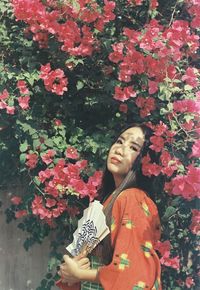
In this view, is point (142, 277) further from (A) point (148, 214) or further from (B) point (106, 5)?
(B) point (106, 5)

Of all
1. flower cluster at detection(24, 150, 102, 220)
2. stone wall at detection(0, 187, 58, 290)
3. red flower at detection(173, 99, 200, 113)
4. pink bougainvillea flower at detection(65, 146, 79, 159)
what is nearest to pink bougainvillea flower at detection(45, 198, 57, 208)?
flower cluster at detection(24, 150, 102, 220)

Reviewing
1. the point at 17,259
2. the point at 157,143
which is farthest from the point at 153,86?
the point at 17,259

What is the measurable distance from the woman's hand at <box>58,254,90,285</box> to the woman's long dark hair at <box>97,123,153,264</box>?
8 centimetres

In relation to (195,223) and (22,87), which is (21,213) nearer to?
(22,87)

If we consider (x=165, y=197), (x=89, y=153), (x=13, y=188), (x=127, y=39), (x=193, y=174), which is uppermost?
(x=127, y=39)

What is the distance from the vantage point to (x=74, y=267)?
2.24 m

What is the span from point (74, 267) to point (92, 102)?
1040 millimetres

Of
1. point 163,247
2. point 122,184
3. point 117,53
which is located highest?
point 117,53

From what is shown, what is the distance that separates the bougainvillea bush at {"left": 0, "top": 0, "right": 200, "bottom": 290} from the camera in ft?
8.44

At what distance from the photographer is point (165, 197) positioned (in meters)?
2.95

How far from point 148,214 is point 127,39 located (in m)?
1.01

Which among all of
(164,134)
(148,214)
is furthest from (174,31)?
(148,214)

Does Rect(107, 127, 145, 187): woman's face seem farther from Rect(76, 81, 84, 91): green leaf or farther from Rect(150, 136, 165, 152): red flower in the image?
Rect(76, 81, 84, 91): green leaf

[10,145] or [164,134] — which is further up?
[164,134]
